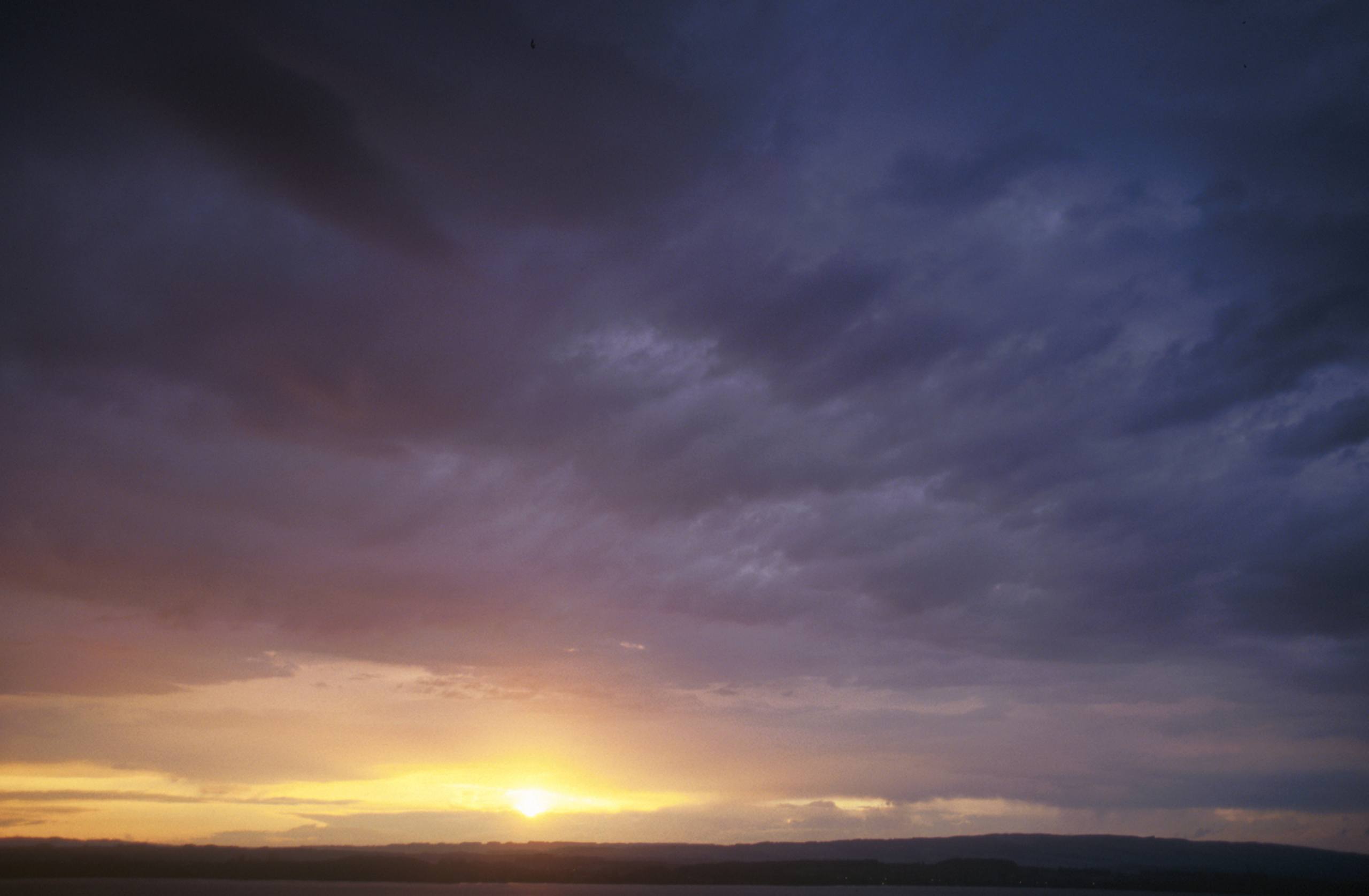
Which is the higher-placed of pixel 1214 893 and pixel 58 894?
pixel 58 894

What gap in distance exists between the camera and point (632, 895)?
198 metres

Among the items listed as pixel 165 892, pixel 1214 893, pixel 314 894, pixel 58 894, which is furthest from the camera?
pixel 1214 893

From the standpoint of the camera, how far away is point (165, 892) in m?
185

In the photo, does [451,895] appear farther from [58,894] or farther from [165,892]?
[58,894]

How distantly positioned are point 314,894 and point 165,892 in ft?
135

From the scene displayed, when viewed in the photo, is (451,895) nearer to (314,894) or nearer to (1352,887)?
(314,894)

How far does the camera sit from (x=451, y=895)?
193m

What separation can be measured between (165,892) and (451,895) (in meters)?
62.3

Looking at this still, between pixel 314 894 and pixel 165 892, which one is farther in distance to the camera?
pixel 165 892

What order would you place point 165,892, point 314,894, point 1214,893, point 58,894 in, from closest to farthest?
1. point 58,894
2. point 314,894
3. point 165,892
4. point 1214,893

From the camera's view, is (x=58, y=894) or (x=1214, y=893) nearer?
(x=58, y=894)

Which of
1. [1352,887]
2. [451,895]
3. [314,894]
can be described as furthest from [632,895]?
[1352,887]

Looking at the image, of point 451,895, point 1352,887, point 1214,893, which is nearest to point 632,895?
point 451,895

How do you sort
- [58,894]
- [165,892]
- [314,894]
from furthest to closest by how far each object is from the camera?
[165,892], [314,894], [58,894]
